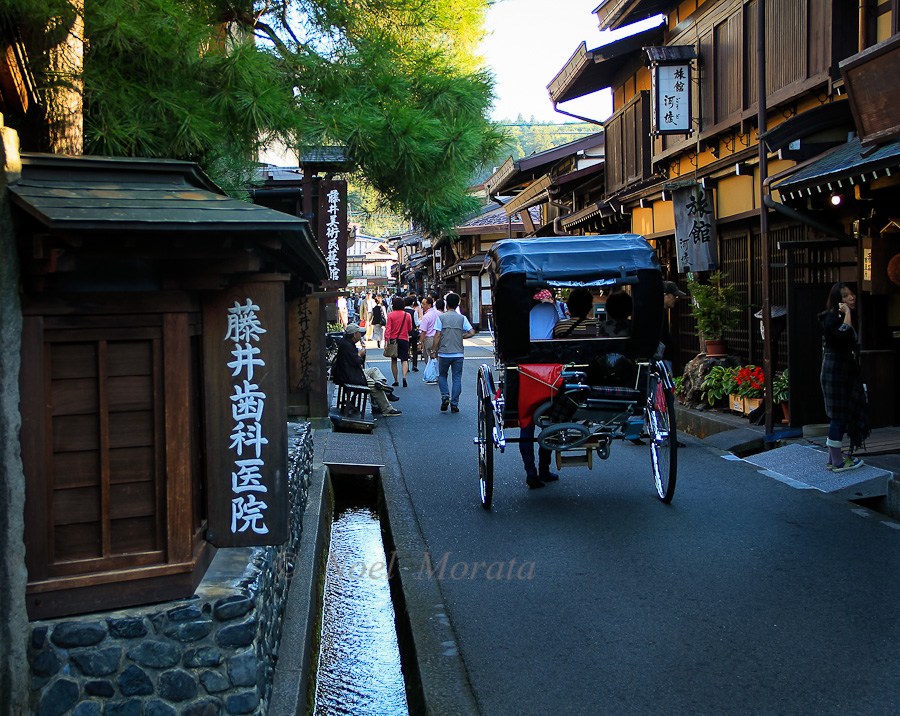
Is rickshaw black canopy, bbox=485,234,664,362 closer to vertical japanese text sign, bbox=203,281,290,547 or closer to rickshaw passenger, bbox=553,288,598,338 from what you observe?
rickshaw passenger, bbox=553,288,598,338

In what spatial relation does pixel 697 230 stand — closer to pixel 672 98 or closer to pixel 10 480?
pixel 672 98

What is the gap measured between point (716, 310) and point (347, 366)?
6.23m

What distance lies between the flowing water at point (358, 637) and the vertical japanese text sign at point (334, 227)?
218 inches

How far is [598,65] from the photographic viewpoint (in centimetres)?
2148

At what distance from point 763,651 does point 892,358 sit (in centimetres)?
697

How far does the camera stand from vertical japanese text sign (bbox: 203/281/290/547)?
495 cm

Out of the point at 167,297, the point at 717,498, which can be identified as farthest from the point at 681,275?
the point at 167,297

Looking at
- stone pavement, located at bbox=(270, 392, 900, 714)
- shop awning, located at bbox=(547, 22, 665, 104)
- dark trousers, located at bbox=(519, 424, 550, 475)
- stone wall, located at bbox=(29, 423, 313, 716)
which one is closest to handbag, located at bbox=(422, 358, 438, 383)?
shop awning, located at bbox=(547, 22, 665, 104)

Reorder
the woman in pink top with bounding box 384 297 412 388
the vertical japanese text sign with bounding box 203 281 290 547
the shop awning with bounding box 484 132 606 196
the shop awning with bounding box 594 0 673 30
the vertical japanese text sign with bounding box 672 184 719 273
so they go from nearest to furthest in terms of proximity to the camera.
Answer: the vertical japanese text sign with bounding box 203 281 290 547 → the vertical japanese text sign with bounding box 672 184 719 273 → the shop awning with bounding box 594 0 673 30 → the woman in pink top with bounding box 384 297 412 388 → the shop awning with bounding box 484 132 606 196

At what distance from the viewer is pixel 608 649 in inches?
221

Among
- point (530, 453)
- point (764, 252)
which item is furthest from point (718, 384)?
point (530, 453)

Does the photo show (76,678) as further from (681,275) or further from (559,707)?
(681,275)

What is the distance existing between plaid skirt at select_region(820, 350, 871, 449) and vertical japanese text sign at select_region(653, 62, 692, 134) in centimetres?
823

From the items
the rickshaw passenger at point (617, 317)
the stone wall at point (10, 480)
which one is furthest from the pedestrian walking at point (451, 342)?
the stone wall at point (10, 480)
